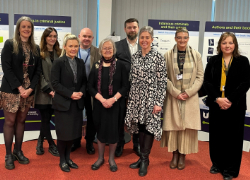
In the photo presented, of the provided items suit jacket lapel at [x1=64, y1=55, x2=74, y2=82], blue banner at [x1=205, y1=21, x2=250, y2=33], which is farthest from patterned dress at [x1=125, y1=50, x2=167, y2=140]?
blue banner at [x1=205, y1=21, x2=250, y2=33]

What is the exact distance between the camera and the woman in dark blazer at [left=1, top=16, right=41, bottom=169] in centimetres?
259

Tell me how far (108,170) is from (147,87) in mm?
1089

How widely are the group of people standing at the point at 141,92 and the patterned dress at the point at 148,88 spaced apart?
0.4 inches

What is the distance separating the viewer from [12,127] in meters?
2.75

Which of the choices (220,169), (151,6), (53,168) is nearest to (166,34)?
(151,6)

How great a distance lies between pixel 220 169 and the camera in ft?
9.10

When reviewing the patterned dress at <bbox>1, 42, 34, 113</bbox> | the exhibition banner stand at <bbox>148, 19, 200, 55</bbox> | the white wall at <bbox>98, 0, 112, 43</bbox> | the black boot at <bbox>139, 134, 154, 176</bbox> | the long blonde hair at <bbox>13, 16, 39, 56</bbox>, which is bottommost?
the black boot at <bbox>139, 134, 154, 176</bbox>

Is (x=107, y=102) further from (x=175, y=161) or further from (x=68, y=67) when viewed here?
(x=175, y=161)

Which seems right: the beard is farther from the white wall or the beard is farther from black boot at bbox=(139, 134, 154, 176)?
the white wall

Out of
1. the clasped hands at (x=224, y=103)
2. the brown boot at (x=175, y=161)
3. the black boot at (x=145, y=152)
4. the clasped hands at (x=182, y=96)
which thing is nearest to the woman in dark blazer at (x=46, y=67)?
the black boot at (x=145, y=152)

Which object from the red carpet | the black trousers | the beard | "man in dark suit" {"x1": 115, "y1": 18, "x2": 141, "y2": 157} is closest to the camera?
the red carpet

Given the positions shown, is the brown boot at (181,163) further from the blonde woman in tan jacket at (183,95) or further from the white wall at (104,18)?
the white wall at (104,18)

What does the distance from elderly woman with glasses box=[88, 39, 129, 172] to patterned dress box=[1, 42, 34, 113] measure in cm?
76

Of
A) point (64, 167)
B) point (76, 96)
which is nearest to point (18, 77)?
point (76, 96)
